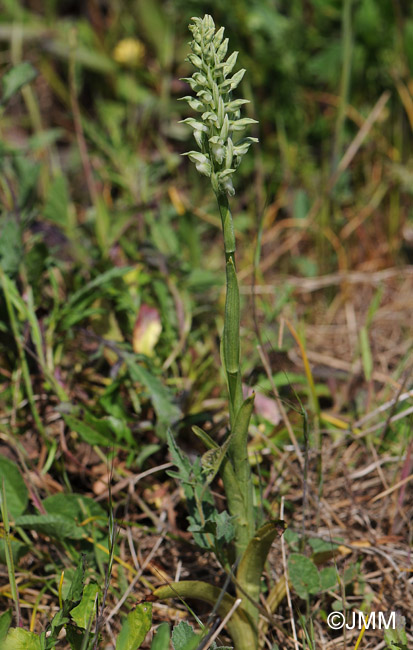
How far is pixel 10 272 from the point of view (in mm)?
1807

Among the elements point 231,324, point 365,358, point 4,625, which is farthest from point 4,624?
point 365,358

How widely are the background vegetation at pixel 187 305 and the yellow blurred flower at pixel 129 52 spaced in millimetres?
12

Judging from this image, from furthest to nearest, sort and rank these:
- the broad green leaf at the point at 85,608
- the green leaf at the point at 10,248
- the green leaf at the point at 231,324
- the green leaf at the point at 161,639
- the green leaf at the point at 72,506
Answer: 1. the green leaf at the point at 10,248
2. the green leaf at the point at 72,506
3. the broad green leaf at the point at 85,608
4. the green leaf at the point at 231,324
5. the green leaf at the point at 161,639

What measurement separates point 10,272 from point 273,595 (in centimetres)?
112

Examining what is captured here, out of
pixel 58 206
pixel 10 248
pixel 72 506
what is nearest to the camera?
pixel 72 506

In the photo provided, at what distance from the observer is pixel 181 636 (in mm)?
1189

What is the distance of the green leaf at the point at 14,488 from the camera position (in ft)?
Answer: 5.18

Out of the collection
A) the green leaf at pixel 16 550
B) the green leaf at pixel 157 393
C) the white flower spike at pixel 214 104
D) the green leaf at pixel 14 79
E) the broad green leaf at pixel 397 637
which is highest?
the green leaf at pixel 14 79

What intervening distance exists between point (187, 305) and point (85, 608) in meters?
1.01

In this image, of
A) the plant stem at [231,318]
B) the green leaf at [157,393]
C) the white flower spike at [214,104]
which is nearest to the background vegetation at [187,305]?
the green leaf at [157,393]

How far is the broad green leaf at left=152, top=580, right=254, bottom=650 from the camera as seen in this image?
4.29 feet

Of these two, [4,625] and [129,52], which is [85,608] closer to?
[4,625]

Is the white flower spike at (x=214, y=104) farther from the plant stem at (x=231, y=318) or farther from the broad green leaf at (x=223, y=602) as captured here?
the broad green leaf at (x=223, y=602)

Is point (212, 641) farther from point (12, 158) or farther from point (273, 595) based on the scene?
point (12, 158)
